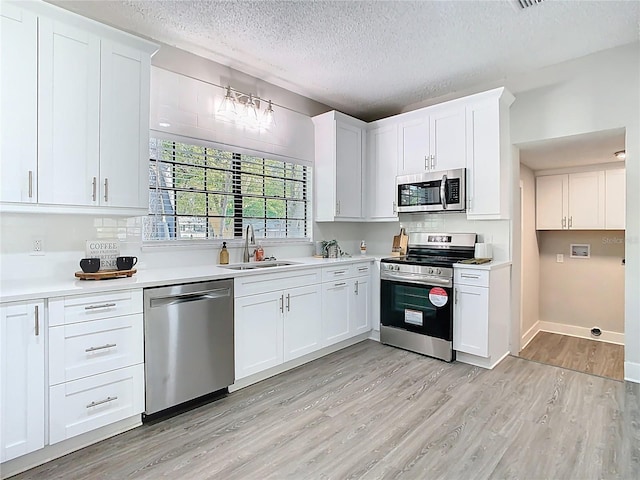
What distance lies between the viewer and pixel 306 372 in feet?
10.7

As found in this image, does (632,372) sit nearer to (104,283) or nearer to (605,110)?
(605,110)

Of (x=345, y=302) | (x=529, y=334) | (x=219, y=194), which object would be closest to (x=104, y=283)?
(x=219, y=194)

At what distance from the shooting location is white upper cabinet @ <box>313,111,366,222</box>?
414 cm

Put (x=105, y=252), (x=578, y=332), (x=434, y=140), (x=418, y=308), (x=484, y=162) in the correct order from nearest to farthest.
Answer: (x=105, y=252) → (x=484, y=162) → (x=418, y=308) → (x=434, y=140) → (x=578, y=332)

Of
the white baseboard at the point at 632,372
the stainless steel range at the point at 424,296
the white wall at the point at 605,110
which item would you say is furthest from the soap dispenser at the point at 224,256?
the white baseboard at the point at 632,372

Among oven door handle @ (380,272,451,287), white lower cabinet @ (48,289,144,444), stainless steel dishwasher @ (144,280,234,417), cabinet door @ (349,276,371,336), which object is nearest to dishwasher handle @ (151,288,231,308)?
stainless steel dishwasher @ (144,280,234,417)

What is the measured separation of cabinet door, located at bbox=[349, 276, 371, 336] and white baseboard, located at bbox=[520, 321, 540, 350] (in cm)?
211

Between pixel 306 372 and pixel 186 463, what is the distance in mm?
1404

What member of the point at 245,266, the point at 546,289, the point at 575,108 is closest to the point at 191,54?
the point at 245,266

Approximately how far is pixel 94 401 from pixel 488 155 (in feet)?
12.2

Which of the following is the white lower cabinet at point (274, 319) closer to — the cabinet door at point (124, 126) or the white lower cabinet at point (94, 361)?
the white lower cabinet at point (94, 361)

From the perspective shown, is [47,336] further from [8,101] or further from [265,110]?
[265,110]

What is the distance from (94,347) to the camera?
6.98ft

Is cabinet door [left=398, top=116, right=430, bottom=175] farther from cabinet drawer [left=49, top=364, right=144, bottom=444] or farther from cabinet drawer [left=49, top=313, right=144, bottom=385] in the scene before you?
cabinet drawer [left=49, top=364, right=144, bottom=444]
